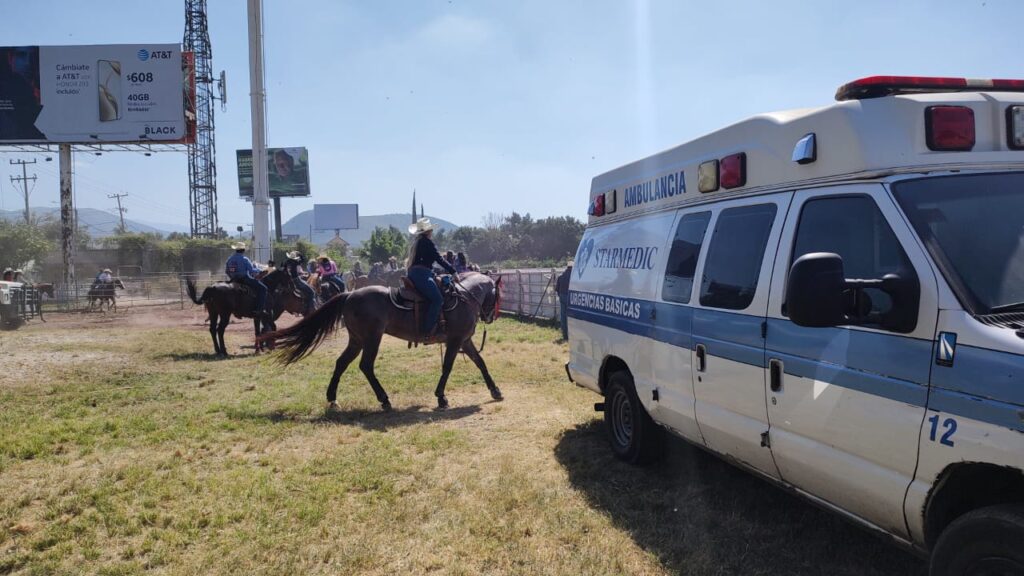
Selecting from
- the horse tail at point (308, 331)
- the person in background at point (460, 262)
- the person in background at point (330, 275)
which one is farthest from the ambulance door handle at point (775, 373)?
the person in background at point (330, 275)

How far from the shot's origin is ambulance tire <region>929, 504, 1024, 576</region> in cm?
238

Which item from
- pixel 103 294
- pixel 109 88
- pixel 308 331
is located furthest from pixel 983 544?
pixel 109 88

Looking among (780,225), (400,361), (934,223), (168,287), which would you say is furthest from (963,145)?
(168,287)

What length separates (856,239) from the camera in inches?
129

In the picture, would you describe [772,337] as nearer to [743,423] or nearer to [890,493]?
[743,423]

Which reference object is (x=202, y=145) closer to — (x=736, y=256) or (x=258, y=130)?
(x=258, y=130)

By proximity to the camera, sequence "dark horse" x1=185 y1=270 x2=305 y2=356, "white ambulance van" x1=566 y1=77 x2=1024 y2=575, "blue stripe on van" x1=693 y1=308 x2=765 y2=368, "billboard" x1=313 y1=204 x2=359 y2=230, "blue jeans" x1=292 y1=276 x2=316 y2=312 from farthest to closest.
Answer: "billboard" x1=313 y1=204 x2=359 y2=230 → "blue jeans" x1=292 y1=276 x2=316 y2=312 → "dark horse" x1=185 y1=270 x2=305 y2=356 → "blue stripe on van" x1=693 y1=308 x2=765 y2=368 → "white ambulance van" x1=566 y1=77 x2=1024 y2=575

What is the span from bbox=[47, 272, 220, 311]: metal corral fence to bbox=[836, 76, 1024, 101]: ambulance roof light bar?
28661 mm

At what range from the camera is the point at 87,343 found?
14555mm

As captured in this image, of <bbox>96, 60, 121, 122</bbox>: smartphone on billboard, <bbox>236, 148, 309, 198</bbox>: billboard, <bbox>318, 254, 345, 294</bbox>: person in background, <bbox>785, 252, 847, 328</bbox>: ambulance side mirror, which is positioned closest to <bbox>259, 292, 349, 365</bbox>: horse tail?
<bbox>785, 252, 847, 328</bbox>: ambulance side mirror

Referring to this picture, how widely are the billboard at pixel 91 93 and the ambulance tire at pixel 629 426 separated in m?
32.1

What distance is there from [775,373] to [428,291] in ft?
17.9

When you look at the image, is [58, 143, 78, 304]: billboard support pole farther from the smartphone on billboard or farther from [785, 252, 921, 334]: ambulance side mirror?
[785, 252, 921, 334]: ambulance side mirror

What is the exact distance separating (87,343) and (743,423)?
15.5m
